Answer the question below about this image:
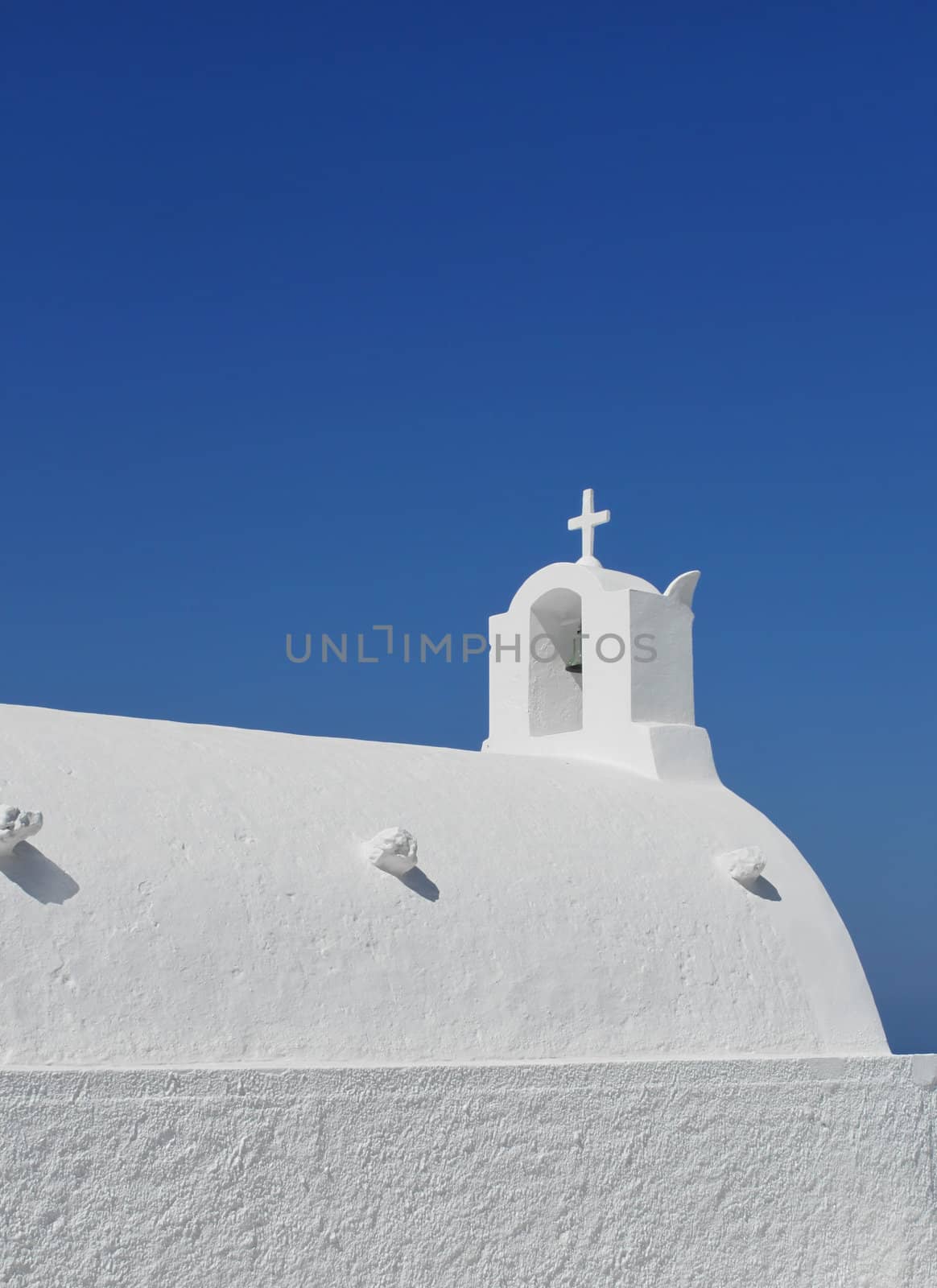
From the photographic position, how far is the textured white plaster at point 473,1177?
6.02m

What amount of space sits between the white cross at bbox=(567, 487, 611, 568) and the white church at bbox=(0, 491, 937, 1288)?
7.29ft

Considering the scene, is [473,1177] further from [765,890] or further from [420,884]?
[765,890]

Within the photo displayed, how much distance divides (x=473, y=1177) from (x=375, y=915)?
4.69 feet

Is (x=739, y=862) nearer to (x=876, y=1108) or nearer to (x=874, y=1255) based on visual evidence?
(x=876, y=1108)

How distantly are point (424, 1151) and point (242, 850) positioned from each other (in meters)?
1.79

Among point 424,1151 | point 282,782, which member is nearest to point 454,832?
point 282,782

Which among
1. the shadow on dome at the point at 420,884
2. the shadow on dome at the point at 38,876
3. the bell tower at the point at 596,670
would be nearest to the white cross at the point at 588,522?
the bell tower at the point at 596,670

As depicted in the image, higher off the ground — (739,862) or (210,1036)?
(739,862)

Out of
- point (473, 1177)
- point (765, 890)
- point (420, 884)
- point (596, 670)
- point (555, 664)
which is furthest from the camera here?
point (555, 664)

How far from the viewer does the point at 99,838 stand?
23.0 feet

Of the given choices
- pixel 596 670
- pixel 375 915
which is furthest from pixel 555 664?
pixel 375 915

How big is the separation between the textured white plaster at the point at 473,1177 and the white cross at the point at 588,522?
4.74m

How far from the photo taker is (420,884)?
802 cm

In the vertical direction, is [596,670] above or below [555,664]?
below
